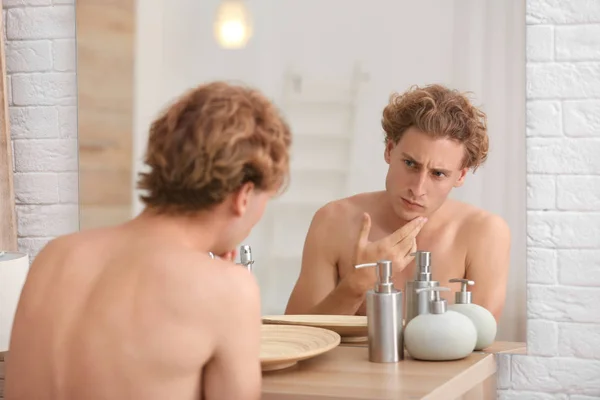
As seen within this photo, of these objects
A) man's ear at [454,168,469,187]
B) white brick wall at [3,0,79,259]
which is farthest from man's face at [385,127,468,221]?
white brick wall at [3,0,79,259]

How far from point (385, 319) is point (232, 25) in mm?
849

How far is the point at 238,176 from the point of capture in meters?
1.32

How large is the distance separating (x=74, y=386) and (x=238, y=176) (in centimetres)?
37

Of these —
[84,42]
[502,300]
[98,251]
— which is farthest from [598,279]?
[84,42]

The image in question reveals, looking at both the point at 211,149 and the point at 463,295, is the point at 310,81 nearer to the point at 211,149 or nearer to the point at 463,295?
the point at 463,295

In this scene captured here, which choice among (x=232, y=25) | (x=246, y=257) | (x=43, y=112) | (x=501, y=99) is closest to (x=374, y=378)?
(x=246, y=257)

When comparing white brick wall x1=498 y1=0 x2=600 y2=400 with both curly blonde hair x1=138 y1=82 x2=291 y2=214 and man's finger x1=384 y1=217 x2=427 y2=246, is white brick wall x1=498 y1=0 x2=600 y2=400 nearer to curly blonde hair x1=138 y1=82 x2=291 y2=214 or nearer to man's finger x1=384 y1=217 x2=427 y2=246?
man's finger x1=384 y1=217 x2=427 y2=246

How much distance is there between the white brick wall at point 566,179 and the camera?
195 cm

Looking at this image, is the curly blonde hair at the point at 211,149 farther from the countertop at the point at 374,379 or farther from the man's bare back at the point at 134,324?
the countertop at the point at 374,379

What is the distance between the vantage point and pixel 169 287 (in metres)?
1.25

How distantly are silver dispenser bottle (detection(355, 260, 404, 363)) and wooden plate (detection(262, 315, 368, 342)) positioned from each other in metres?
0.20

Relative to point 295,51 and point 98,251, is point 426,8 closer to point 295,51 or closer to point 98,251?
point 295,51

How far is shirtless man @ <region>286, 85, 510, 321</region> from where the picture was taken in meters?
1.96

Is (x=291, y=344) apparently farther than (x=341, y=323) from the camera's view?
No
